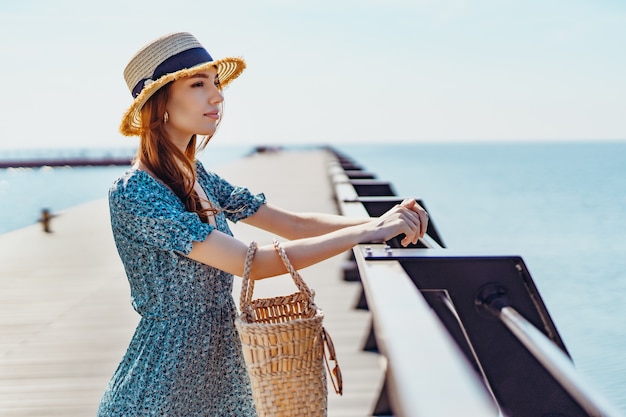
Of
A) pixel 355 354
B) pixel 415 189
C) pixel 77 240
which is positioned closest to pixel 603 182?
pixel 415 189

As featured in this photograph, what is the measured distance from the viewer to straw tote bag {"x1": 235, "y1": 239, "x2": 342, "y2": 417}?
5.13 ft

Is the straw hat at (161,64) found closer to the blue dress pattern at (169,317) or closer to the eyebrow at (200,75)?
the eyebrow at (200,75)

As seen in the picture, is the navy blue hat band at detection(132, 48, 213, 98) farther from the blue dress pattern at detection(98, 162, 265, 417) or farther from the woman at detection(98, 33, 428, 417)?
the blue dress pattern at detection(98, 162, 265, 417)

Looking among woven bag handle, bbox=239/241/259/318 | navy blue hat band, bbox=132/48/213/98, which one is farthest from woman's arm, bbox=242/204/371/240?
woven bag handle, bbox=239/241/259/318

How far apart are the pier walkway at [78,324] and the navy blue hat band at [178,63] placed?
1.78 meters

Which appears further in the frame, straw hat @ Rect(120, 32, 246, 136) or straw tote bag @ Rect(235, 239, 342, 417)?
straw hat @ Rect(120, 32, 246, 136)

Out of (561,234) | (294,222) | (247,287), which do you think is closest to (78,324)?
(294,222)

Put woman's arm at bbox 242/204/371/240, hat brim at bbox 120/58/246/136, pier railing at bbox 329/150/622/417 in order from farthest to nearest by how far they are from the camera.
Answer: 1. woman's arm at bbox 242/204/371/240
2. hat brim at bbox 120/58/246/136
3. pier railing at bbox 329/150/622/417

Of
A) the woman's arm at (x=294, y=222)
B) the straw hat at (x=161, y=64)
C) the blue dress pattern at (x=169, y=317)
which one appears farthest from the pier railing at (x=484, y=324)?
the straw hat at (x=161, y=64)

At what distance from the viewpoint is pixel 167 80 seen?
191 cm

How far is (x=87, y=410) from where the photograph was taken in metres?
3.35

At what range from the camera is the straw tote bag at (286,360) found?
156 centimetres

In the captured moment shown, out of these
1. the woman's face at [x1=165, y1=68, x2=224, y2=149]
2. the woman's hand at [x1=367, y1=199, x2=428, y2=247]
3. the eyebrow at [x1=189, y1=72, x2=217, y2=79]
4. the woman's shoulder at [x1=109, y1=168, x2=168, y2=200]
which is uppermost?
the eyebrow at [x1=189, y1=72, x2=217, y2=79]

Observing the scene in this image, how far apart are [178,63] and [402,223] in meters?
0.70
